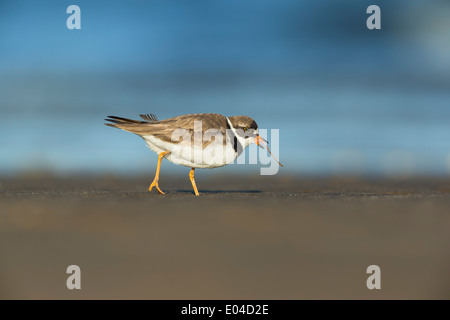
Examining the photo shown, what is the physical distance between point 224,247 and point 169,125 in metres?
3.44

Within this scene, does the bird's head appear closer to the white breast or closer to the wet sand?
the white breast

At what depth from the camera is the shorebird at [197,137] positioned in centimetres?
705

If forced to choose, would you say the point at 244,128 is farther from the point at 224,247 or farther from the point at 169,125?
the point at 224,247

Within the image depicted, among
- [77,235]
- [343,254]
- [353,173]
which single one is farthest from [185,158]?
[353,173]

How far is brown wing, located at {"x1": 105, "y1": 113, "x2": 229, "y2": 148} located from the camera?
23.6 feet

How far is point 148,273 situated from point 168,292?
1.11 feet

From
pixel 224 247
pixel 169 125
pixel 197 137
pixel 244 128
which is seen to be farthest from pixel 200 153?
pixel 224 247

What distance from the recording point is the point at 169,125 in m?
7.27

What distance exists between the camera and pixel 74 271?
3.67 metres

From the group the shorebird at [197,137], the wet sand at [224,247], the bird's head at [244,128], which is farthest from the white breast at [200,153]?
the wet sand at [224,247]

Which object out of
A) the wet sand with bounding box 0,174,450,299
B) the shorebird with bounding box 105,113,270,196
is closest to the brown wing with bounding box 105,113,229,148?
the shorebird with bounding box 105,113,270,196
